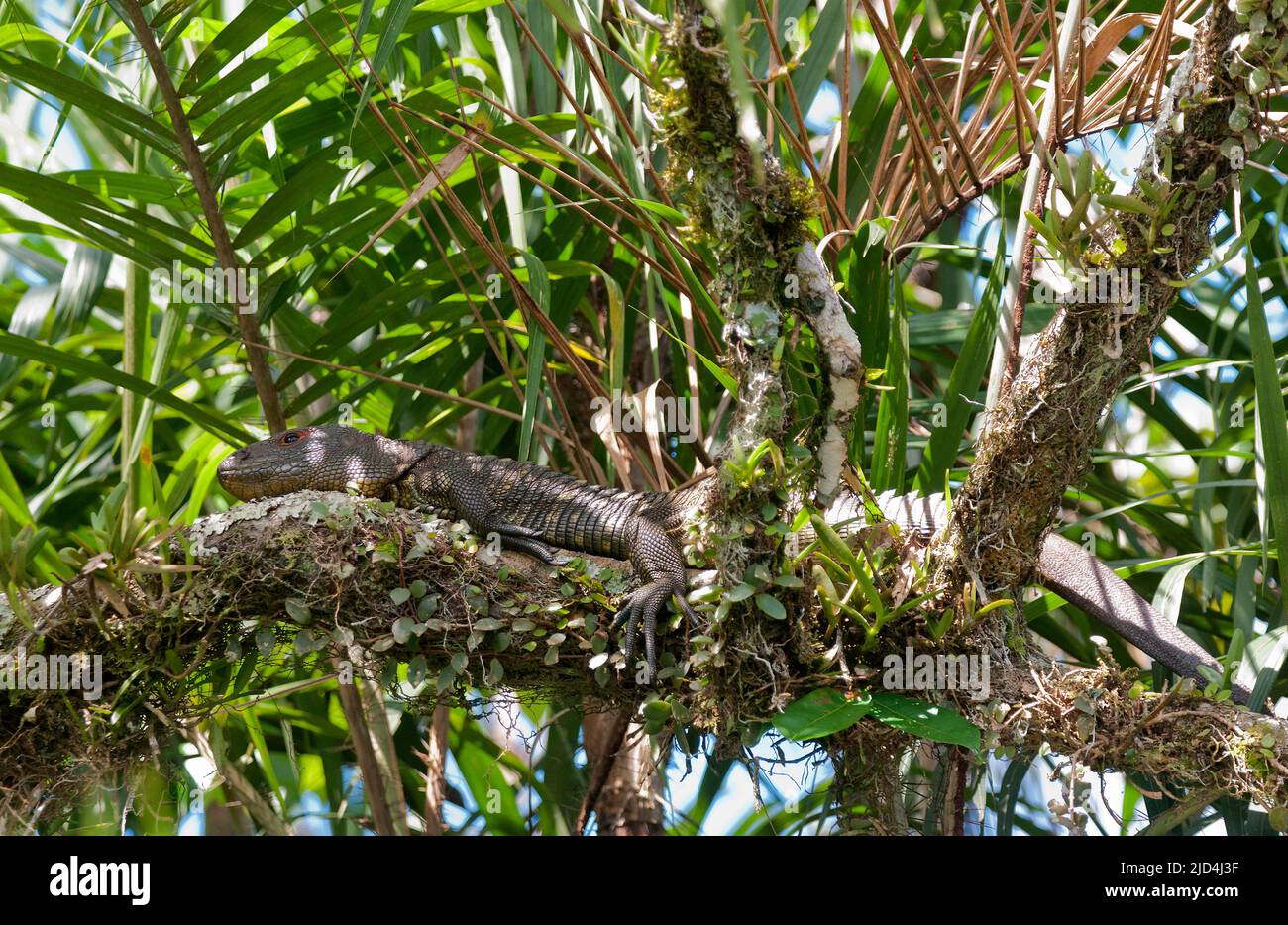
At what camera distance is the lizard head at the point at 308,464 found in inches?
150

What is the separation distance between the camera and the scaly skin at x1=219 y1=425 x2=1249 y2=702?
322 cm

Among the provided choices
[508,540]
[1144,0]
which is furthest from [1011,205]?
[508,540]

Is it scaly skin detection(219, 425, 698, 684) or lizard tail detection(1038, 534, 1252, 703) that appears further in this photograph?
scaly skin detection(219, 425, 698, 684)

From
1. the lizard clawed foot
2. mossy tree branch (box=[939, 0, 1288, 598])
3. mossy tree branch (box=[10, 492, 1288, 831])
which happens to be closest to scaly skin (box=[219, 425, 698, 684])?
the lizard clawed foot

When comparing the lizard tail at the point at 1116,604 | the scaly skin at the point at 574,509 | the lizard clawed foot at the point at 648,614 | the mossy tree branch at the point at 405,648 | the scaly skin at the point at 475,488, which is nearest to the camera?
the mossy tree branch at the point at 405,648

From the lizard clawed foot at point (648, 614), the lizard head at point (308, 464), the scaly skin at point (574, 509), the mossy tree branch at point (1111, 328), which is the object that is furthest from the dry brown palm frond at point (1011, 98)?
the lizard head at point (308, 464)

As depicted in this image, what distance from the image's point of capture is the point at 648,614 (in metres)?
3.01

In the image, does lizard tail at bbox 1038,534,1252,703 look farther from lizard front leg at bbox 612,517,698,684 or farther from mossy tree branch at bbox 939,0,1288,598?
lizard front leg at bbox 612,517,698,684

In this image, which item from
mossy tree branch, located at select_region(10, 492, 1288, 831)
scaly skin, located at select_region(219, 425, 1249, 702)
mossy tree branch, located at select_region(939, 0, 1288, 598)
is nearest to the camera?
mossy tree branch, located at select_region(939, 0, 1288, 598)

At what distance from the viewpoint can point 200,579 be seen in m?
3.04

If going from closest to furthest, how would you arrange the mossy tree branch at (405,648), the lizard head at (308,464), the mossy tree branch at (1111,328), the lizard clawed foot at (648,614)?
1. the mossy tree branch at (1111,328)
2. the mossy tree branch at (405,648)
3. the lizard clawed foot at (648,614)
4. the lizard head at (308,464)

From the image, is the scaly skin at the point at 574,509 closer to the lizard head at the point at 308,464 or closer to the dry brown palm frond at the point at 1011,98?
the lizard head at the point at 308,464

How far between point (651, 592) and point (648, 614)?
0.07m

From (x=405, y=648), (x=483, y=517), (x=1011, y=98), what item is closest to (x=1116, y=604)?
(x=1011, y=98)
